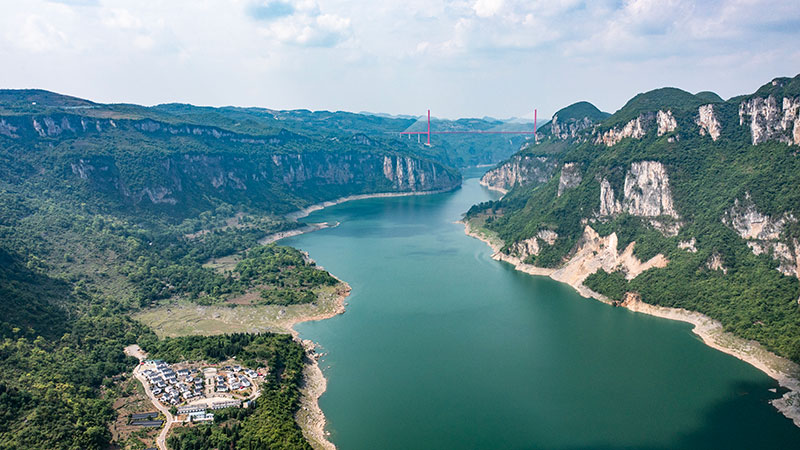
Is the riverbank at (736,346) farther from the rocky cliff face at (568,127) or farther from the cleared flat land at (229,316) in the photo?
the rocky cliff face at (568,127)

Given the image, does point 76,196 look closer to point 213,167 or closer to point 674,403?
point 213,167

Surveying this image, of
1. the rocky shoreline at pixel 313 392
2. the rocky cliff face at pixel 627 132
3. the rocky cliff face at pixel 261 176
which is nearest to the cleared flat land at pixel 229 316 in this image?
the rocky shoreline at pixel 313 392

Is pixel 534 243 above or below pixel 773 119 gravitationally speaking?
below

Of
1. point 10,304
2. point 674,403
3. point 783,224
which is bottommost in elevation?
point 674,403

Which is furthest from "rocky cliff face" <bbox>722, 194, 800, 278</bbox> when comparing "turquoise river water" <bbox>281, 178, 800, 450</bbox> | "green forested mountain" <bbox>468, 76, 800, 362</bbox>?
"turquoise river water" <bbox>281, 178, 800, 450</bbox>

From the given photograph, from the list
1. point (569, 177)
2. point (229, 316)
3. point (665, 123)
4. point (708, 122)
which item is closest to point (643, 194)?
point (665, 123)

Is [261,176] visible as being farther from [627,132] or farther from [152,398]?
[152,398]

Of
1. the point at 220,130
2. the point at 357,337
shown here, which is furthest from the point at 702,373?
the point at 220,130
